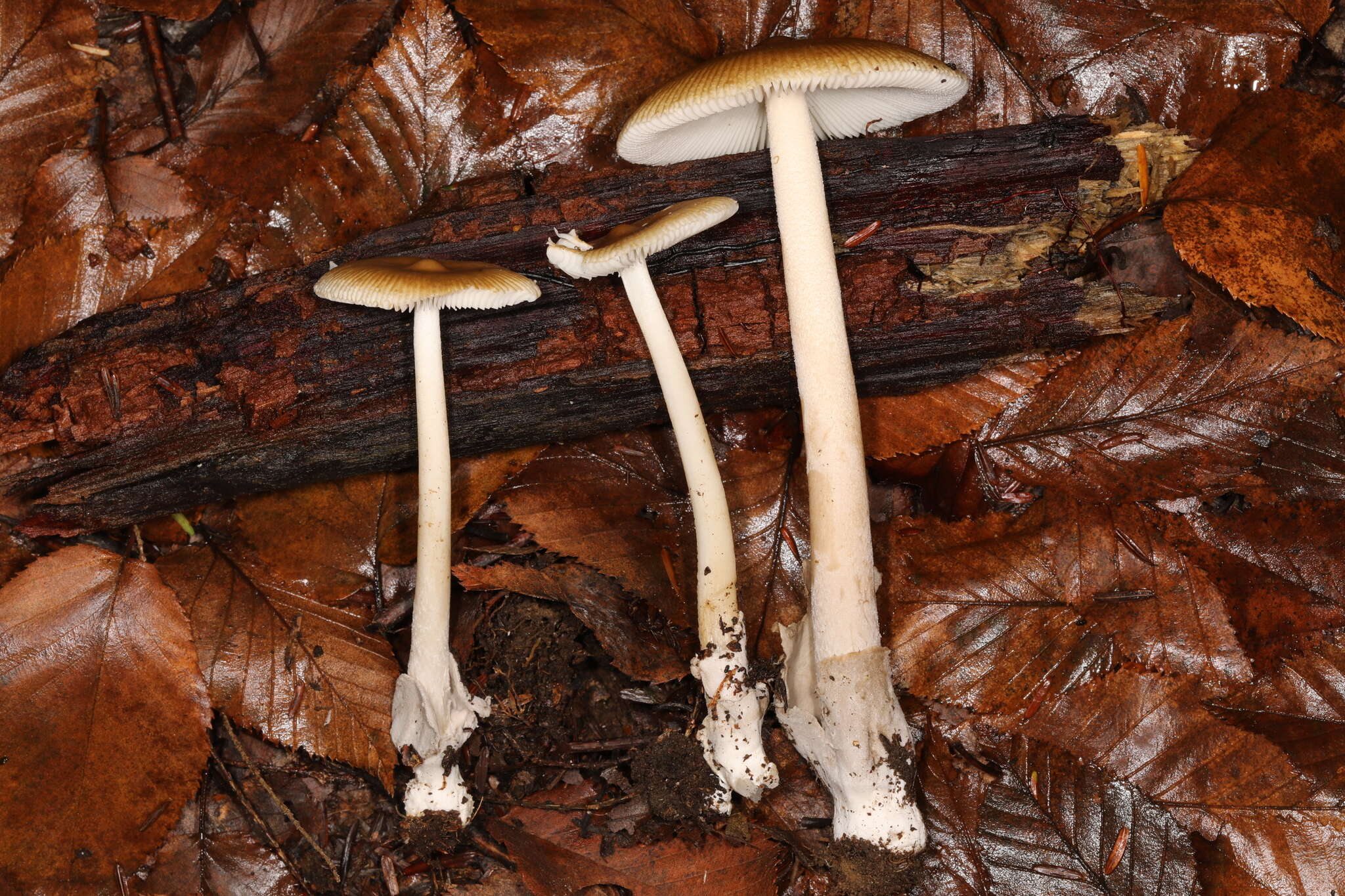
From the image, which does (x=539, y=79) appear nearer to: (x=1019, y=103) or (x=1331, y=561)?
(x=1019, y=103)

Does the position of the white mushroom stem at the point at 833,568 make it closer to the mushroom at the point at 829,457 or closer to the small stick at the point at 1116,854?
the mushroom at the point at 829,457

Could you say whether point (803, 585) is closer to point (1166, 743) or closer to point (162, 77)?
point (1166, 743)

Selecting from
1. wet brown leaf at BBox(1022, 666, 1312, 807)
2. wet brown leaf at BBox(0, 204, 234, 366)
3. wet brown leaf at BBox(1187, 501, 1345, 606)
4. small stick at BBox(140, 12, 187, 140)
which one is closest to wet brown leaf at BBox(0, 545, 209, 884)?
wet brown leaf at BBox(0, 204, 234, 366)

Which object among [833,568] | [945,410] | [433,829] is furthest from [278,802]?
[945,410]

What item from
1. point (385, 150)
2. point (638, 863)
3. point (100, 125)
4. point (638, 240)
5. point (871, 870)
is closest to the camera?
point (638, 240)

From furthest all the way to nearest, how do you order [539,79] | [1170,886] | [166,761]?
1. [539,79]
2. [166,761]
3. [1170,886]

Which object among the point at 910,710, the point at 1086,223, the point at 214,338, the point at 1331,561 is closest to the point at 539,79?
the point at 214,338
